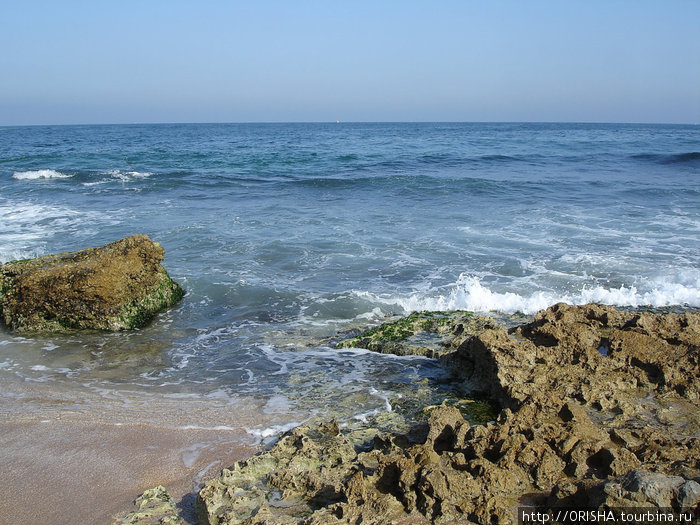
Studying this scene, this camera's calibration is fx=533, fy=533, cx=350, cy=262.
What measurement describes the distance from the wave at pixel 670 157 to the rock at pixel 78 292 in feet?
87.8

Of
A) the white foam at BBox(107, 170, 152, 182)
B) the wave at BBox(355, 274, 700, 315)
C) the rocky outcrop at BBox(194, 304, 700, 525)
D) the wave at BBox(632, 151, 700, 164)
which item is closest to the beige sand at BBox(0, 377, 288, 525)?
the rocky outcrop at BBox(194, 304, 700, 525)

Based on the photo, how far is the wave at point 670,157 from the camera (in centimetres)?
2650

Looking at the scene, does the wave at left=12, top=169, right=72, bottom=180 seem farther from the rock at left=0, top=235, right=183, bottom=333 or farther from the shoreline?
the shoreline

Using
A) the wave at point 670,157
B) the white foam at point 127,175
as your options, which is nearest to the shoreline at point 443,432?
the white foam at point 127,175

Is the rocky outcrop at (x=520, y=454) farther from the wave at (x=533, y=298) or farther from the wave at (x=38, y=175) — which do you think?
the wave at (x=38, y=175)

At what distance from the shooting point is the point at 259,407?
479cm

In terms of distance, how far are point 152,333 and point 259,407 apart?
291 centimetres

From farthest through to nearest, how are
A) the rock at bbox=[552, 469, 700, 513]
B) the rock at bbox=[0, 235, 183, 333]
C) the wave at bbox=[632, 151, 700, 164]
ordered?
the wave at bbox=[632, 151, 700, 164] < the rock at bbox=[0, 235, 183, 333] < the rock at bbox=[552, 469, 700, 513]

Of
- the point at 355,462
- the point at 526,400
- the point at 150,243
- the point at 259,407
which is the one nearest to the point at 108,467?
the point at 259,407

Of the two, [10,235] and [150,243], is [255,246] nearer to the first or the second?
[150,243]

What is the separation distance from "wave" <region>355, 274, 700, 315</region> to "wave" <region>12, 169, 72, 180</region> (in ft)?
63.0

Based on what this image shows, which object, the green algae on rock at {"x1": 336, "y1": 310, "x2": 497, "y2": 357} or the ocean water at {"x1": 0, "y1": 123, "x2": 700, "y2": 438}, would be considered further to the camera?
the green algae on rock at {"x1": 336, "y1": 310, "x2": 497, "y2": 357}

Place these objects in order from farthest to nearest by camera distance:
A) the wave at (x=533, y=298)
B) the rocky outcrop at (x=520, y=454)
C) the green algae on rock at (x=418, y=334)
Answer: the wave at (x=533, y=298)
the green algae on rock at (x=418, y=334)
the rocky outcrop at (x=520, y=454)

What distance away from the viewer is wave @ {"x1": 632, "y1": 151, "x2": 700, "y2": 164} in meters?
26.5
